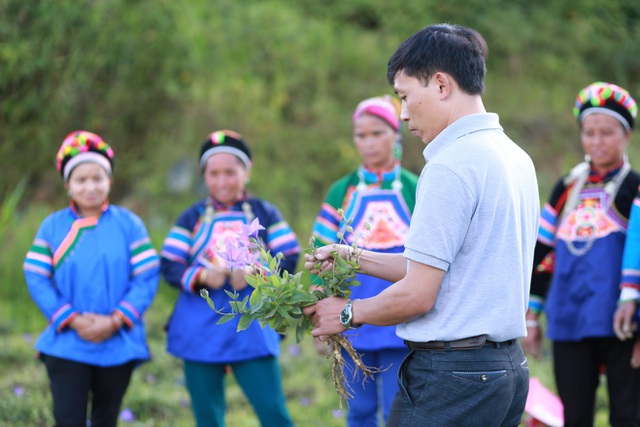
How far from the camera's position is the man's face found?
267 centimetres

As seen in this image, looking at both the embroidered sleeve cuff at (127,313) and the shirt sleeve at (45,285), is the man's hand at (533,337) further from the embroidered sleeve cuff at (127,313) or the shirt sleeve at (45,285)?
the shirt sleeve at (45,285)

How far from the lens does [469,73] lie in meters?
2.67

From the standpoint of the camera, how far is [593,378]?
4.27 m

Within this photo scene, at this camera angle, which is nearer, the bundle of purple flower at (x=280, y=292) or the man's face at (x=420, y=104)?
the man's face at (x=420, y=104)

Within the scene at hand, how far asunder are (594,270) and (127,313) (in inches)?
93.6

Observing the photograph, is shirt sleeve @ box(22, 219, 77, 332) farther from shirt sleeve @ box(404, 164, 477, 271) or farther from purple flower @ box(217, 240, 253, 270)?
shirt sleeve @ box(404, 164, 477, 271)

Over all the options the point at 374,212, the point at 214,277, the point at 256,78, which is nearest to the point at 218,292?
the point at 214,277

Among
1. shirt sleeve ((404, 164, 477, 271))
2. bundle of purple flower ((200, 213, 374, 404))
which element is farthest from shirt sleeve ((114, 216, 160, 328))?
shirt sleeve ((404, 164, 477, 271))

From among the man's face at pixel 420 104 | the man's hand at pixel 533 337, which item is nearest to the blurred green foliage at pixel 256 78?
the man's hand at pixel 533 337

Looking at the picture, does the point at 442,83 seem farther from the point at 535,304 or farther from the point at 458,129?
the point at 535,304

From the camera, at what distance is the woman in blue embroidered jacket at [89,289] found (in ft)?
14.0

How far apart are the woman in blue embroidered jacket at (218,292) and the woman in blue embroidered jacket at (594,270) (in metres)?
1.44

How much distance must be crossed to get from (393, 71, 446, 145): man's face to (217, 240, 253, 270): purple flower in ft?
2.32

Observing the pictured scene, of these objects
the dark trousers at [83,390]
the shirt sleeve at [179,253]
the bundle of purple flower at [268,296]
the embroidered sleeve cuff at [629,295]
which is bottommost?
the dark trousers at [83,390]
